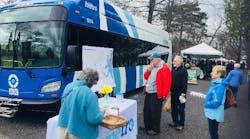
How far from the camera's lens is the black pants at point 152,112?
6445 mm

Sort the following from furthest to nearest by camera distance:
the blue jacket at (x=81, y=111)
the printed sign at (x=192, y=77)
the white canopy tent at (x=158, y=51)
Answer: the printed sign at (x=192, y=77) → the white canopy tent at (x=158, y=51) → the blue jacket at (x=81, y=111)

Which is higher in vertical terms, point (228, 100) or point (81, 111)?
point (81, 111)

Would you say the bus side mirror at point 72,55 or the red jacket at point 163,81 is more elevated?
the bus side mirror at point 72,55

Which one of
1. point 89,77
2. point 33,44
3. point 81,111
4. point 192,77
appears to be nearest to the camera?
point 81,111

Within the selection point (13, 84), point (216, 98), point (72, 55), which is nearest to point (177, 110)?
point (216, 98)

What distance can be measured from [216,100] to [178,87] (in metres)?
1.84

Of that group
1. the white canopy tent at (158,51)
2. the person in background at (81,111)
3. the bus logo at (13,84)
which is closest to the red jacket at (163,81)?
Result: the person in background at (81,111)

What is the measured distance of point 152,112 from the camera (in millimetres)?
6457

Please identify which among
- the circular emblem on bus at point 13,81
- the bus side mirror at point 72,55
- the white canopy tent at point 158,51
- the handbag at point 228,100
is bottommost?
the handbag at point 228,100

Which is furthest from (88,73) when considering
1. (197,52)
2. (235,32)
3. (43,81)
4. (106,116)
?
(235,32)

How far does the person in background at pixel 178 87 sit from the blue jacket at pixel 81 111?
354cm

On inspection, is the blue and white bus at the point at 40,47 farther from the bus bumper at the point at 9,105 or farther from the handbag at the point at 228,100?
the handbag at the point at 228,100

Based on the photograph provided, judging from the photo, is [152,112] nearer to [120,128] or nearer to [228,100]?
[228,100]

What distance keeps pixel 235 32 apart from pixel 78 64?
34.7m
